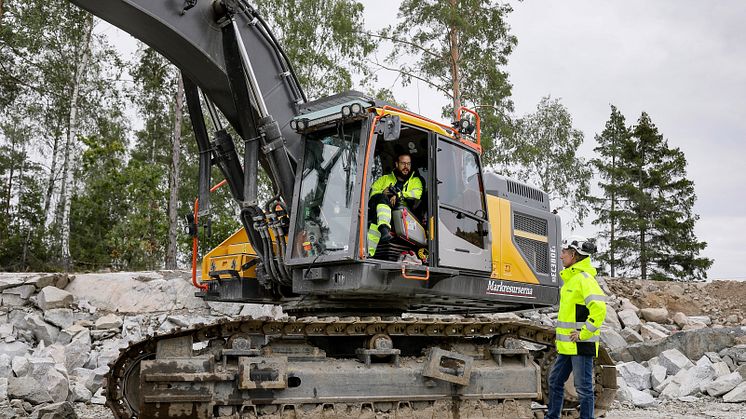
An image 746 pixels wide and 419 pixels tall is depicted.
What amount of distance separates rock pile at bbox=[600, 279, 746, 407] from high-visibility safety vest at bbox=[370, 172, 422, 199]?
4735mm

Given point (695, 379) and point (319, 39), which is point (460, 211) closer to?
point (695, 379)

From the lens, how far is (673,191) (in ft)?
119

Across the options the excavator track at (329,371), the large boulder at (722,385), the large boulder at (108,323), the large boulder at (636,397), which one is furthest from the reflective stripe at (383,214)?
the large boulder at (108,323)

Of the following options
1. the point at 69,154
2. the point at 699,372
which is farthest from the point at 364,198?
the point at 69,154

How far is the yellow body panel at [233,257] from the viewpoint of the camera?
662 centimetres

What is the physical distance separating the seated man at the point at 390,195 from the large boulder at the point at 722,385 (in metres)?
5.70

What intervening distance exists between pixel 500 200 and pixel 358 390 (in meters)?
2.65

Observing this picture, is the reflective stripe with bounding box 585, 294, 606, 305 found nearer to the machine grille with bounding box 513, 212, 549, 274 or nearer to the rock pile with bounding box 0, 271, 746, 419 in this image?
the machine grille with bounding box 513, 212, 549, 274

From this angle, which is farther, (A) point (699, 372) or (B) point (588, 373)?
(A) point (699, 372)

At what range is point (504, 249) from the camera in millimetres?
7008

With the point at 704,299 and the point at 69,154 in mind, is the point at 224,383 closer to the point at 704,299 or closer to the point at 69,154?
the point at 69,154

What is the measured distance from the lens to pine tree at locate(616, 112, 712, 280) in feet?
113

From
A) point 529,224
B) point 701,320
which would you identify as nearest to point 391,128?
point 529,224

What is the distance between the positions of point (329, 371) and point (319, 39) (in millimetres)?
21693
